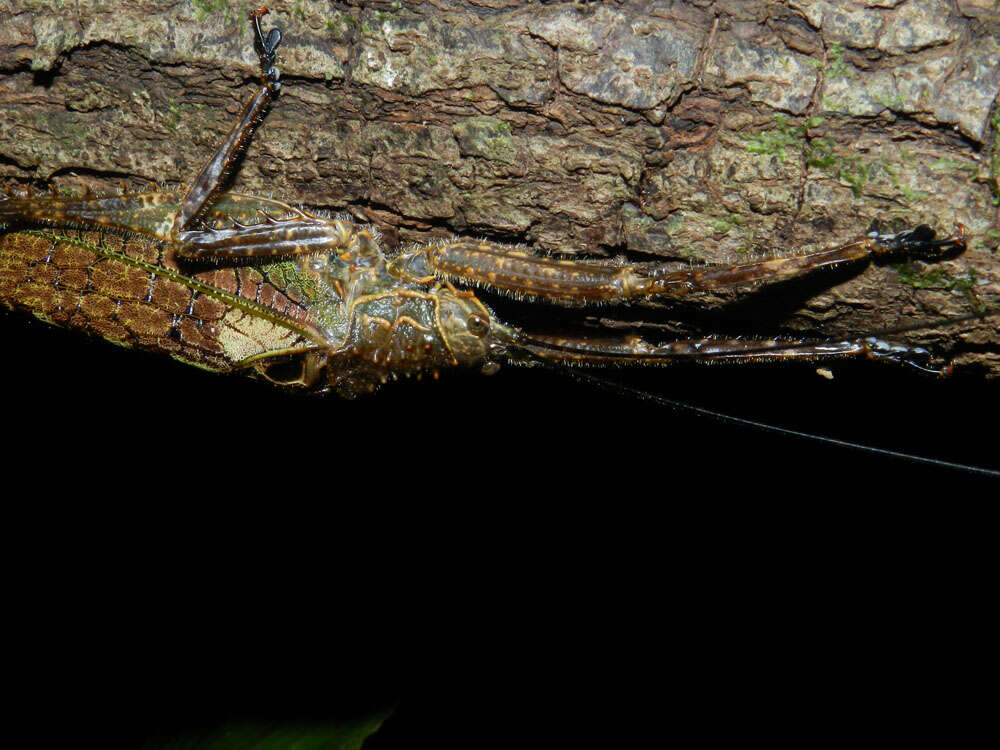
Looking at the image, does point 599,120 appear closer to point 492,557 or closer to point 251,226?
point 251,226

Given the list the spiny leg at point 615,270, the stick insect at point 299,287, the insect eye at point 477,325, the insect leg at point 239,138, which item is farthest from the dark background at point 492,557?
the insect leg at point 239,138

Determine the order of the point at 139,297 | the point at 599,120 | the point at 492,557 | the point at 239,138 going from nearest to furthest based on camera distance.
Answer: the point at 599,120
the point at 239,138
the point at 139,297
the point at 492,557

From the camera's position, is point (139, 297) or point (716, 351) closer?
point (716, 351)

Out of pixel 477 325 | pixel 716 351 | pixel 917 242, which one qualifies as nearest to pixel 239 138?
pixel 477 325

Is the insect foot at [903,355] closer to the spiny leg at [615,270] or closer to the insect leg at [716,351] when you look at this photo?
the insect leg at [716,351]

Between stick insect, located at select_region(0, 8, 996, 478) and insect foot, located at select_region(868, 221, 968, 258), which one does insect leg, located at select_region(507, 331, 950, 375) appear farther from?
insect foot, located at select_region(868, 221, 968, 258)

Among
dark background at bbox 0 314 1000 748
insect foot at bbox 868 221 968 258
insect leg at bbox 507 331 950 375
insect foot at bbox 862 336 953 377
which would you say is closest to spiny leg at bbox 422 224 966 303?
insect foot at bbox 868 221 968 258

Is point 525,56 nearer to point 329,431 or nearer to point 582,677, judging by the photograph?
point 329,431

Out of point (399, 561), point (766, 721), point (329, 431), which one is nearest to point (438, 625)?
point (399, 561)
